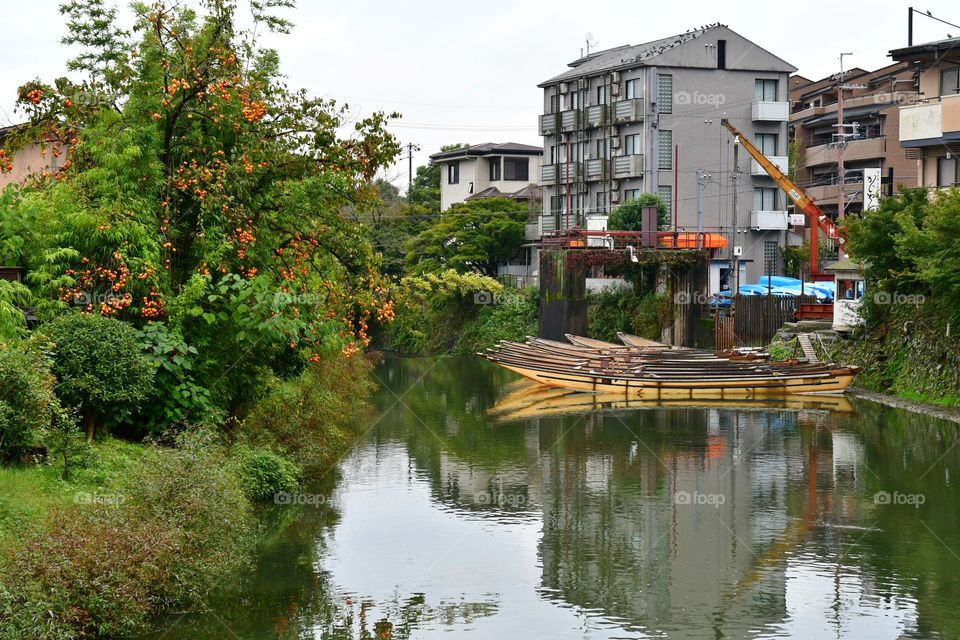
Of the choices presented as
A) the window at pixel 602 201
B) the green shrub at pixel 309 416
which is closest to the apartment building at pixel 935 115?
the green shrub at pixel 309 416

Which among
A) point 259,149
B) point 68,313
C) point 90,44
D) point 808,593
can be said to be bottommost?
point 808,593

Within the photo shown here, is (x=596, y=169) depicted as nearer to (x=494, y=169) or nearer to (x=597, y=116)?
(x=597, y=116)

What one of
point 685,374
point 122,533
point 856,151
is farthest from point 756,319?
point 122,533

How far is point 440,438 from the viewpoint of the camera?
34.0 m

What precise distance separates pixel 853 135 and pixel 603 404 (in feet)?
113

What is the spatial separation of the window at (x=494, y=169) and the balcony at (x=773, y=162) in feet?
72.6

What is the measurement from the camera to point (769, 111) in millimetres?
67188

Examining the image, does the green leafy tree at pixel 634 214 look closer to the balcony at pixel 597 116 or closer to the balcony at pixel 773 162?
the balcony at pixel 773 162

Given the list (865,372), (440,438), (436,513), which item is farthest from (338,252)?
(865,372)

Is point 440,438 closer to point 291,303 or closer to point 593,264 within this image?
point 291,303

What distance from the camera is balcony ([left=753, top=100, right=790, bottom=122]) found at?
220 feet

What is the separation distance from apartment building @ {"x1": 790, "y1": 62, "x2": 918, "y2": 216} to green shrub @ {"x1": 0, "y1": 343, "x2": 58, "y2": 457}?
178 feet

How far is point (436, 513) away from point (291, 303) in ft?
16.9

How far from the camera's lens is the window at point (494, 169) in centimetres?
8419
